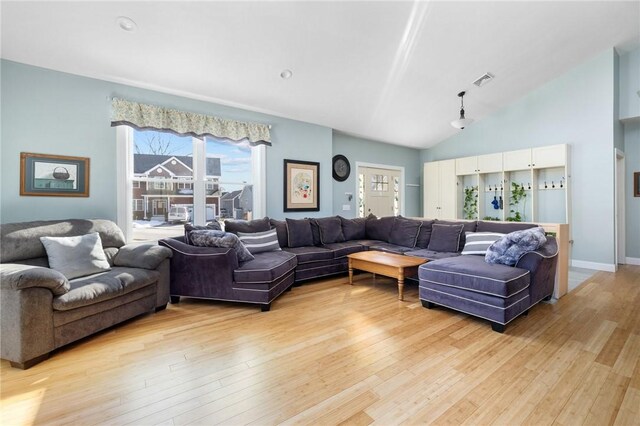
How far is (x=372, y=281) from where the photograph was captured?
3947 mm

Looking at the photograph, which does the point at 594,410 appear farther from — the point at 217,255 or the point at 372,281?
the point at 217,255

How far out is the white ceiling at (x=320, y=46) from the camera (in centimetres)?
263

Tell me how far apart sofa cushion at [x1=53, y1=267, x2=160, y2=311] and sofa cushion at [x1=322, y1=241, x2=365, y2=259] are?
7.33ft

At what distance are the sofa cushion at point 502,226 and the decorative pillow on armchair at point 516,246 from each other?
470mm

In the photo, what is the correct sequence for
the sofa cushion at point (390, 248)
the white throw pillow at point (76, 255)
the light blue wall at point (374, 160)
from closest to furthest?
the white throw pillow at point (76, 255), the sofa cushion at point (390, 248), the light blue wall at point (374, 160)

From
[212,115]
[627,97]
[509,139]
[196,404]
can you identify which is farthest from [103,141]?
[627,97]

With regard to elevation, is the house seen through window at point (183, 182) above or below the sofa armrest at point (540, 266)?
above

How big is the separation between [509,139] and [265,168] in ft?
15.5

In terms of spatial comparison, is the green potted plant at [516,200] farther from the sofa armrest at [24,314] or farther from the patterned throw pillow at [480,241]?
the sofa armrest at [24,314]

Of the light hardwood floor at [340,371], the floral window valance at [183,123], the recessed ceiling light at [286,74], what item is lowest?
the light hardwood floor at [340,371]

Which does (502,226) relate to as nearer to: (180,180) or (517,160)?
(517,160)

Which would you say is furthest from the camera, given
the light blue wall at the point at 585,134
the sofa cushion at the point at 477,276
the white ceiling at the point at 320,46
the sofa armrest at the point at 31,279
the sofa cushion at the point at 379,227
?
the sofa cushion at the point at 379,227

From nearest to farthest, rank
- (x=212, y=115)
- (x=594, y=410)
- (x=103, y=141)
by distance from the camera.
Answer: (x=594, y=410) → (x=103, y=141) → (x=212, y=115)

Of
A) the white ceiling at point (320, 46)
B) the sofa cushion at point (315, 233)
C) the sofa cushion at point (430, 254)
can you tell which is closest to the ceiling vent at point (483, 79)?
the white ceiling at point (320, 46)
